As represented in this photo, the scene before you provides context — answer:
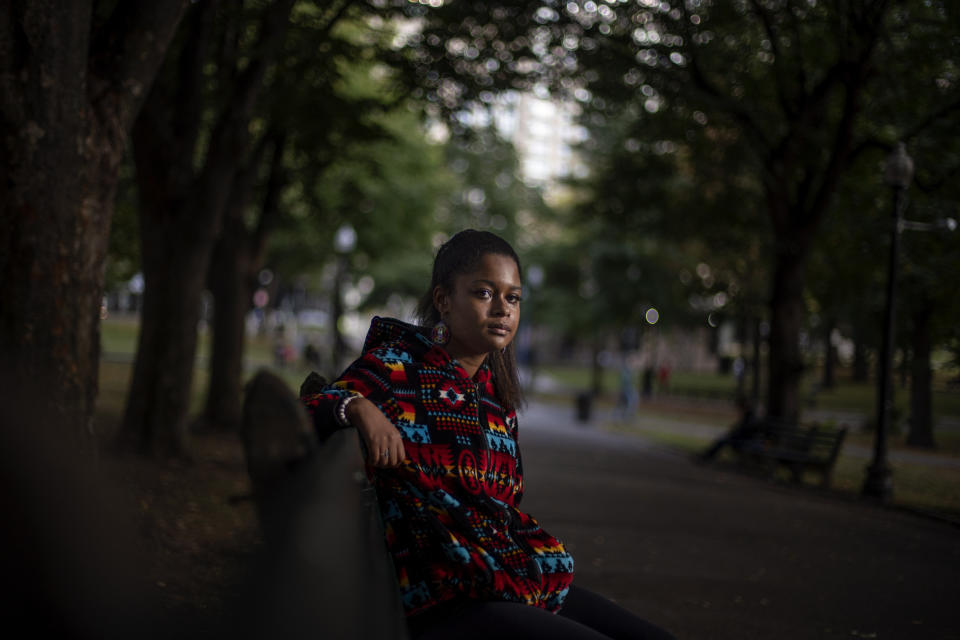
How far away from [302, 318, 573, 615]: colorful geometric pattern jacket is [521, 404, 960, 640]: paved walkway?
312cm

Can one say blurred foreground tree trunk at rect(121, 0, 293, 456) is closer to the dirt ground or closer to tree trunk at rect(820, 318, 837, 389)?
the dirt ground

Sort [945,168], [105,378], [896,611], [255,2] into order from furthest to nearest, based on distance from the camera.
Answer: [105,378]
[945,168]
[255,2]
[896,611]

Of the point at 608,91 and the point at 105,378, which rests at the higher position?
the point at 608,91

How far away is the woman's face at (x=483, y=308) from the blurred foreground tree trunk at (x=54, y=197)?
8.11 ft

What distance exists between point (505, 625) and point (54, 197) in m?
3.65

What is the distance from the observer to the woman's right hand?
1.93m

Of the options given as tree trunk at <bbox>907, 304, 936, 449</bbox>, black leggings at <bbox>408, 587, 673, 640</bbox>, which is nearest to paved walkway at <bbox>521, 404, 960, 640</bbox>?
tree trunk at <bbox>907, 304, 936, 449</bbox>

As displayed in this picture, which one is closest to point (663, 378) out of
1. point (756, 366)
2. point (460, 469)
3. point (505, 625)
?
point (756, 366)

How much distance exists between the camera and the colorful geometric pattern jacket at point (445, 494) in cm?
205

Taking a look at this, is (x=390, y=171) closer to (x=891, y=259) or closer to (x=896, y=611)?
(x=891, y=259)

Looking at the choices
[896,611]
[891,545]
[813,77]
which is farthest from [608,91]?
[896,611]

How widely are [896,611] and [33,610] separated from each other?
568 cm

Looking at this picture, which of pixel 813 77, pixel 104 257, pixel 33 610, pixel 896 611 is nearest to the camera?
pixel 33 610

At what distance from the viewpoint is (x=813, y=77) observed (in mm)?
15945
